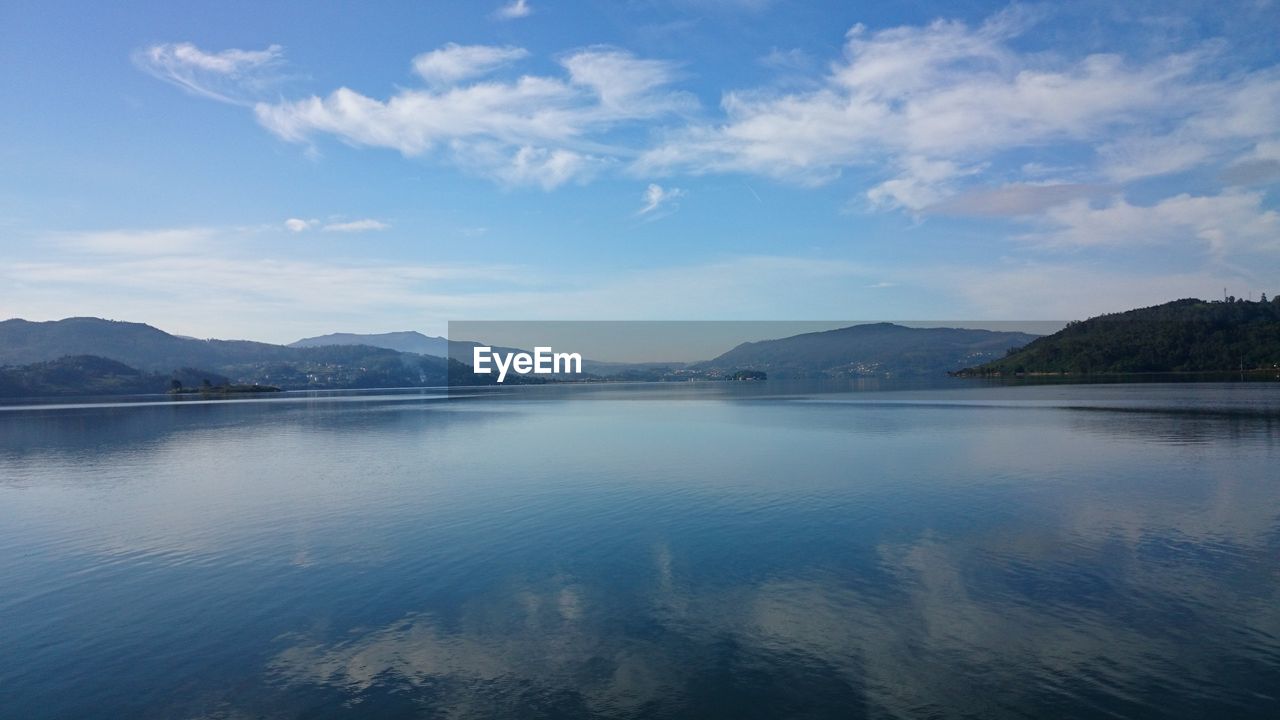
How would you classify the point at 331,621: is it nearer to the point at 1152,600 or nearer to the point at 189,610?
the point at 189,610

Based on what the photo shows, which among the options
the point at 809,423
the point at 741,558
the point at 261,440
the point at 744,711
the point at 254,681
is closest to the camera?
the point at 744,711

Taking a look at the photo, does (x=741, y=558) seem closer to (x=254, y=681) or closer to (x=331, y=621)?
(x=331, y=621)

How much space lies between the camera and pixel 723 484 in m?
31.3

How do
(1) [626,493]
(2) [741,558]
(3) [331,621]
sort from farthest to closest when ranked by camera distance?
(1) [626,493], (2) [741,558], (3) [331,621]

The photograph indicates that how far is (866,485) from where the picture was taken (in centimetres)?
3008

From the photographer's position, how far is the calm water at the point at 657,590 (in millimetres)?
11320

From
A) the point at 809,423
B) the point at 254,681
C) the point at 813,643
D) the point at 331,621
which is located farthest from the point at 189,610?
the point at 809,423

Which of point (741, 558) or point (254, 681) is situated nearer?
point (254, 681)

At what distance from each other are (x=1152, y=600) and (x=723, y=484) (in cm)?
1810

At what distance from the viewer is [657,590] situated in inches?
645

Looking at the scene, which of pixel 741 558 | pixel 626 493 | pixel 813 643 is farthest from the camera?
pixel 626 493

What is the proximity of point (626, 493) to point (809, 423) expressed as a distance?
39026mm

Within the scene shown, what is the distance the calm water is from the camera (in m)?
11.3

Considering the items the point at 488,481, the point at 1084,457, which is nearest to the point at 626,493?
the point at 488,481
